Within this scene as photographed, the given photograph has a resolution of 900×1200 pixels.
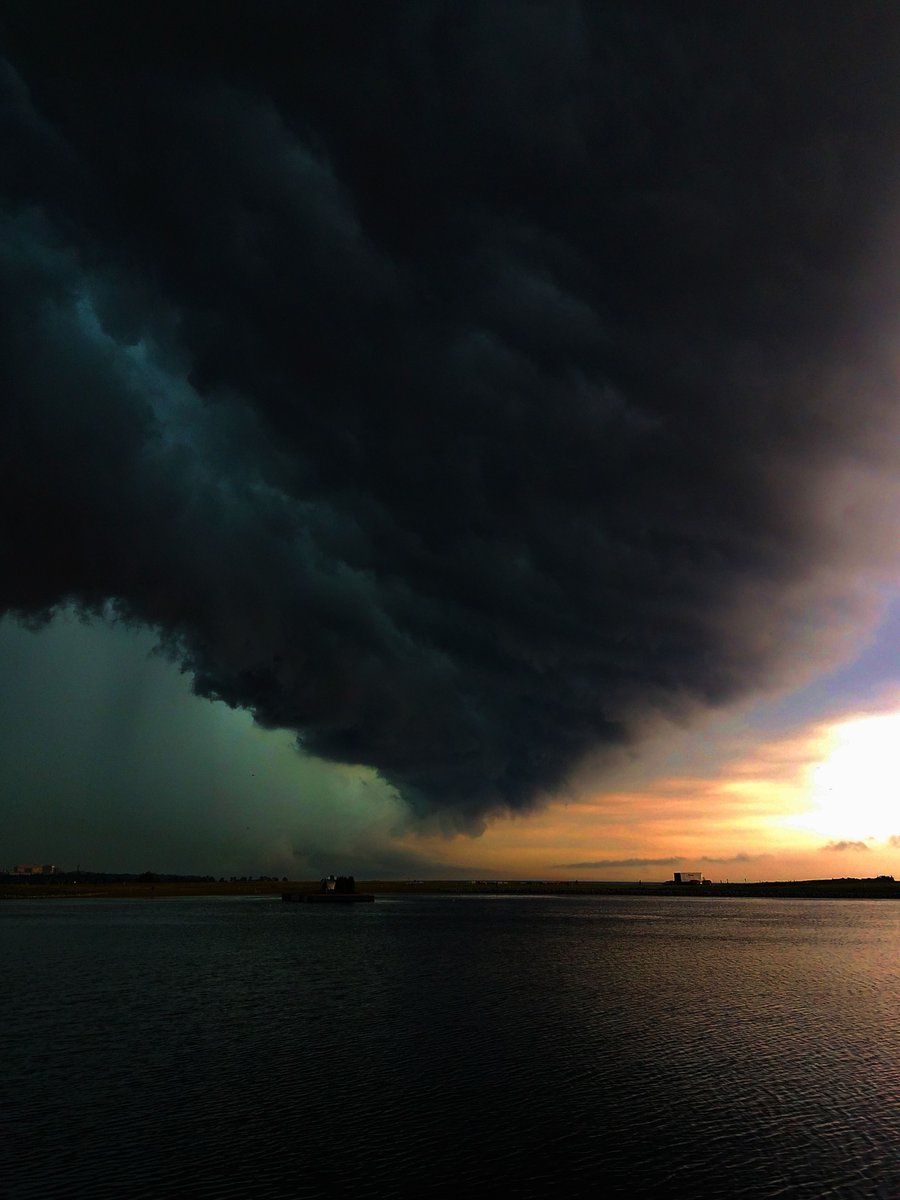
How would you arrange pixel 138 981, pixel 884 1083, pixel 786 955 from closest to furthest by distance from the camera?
pixel 884 1083 → pixel 138 981 → pixel 786 955

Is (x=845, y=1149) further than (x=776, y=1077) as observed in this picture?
No

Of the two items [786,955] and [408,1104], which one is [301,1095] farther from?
[786,955]

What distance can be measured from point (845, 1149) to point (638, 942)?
285 feet

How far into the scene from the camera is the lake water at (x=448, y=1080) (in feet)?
82.5

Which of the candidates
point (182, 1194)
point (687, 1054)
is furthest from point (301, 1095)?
point (687, 1054)

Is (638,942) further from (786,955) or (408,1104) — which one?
(408,1104)

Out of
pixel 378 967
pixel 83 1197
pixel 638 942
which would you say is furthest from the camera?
pixel 638 942

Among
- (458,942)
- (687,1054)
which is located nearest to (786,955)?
(458,942)

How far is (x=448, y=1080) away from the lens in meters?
36.7

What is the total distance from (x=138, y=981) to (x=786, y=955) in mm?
68902

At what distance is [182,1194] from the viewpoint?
2311cm

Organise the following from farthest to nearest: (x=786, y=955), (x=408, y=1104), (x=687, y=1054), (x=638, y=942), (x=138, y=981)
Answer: (x=638, y=942) → (x=786, y=955) → (x=138, y=981) → (x=687, y=1054) → (x=408, y=1104)

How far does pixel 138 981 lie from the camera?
6675cm

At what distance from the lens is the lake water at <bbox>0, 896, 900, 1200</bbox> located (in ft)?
82.5
